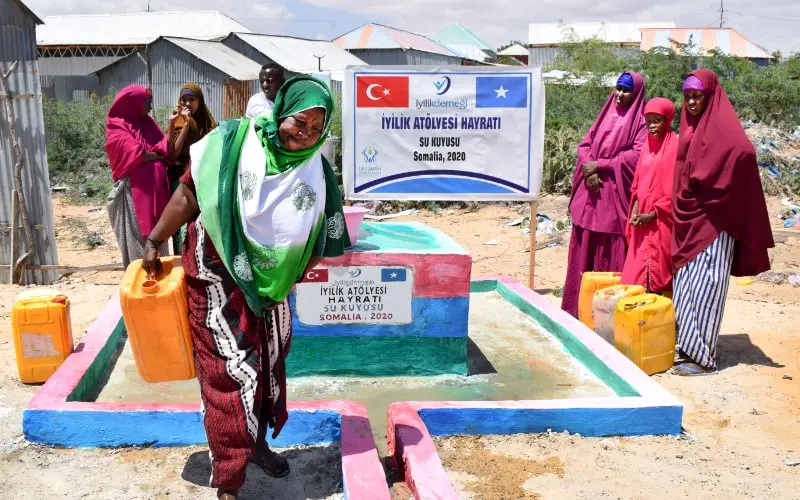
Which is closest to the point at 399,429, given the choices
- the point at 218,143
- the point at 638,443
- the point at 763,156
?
the point at 638,443

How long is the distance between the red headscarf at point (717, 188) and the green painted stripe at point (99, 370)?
3.59 meters

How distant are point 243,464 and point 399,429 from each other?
78cm

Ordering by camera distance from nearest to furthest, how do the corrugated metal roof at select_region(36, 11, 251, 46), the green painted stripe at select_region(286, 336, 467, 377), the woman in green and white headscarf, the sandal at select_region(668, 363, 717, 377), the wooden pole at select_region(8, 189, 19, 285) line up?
1. the woman in green and white headscarf
2. the green painted stripe at select_region(286, 336, 467, 377)
3. the sandal at select_region(668, 363, 717, 377)
4. the wooden pole at select_region(8, 189, 19, 285)
5. the corrugated metal roof at select_region(36, 11, 251, 46)

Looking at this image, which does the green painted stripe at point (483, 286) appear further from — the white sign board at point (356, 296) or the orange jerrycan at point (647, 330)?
the white sign board at point (356, 296)

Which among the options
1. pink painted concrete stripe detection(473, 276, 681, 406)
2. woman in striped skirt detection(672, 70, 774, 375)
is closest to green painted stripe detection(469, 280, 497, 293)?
pink painted concrete stripe detection(473, 276, 681, 406)

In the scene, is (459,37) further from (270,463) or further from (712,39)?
(270,463)

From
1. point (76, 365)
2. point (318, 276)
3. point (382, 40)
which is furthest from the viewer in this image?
point (382, 40)

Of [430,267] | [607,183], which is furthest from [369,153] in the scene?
[430,267]

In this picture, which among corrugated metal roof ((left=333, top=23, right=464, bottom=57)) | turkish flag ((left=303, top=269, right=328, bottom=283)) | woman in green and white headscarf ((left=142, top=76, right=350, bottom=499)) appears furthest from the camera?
corrugated metal roof ((left=333, top=23, right=464, bottom=57))

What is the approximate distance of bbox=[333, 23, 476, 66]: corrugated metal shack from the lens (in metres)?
38.4

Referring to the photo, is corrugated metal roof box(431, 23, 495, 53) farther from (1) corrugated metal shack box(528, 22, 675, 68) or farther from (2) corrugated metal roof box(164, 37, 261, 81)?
(2) corrugated metal roof box(164, 37, 261, 81)

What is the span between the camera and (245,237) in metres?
2.79

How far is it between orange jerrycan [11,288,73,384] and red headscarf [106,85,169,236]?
4.77 ft

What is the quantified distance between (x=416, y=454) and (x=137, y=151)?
3.55 metres
